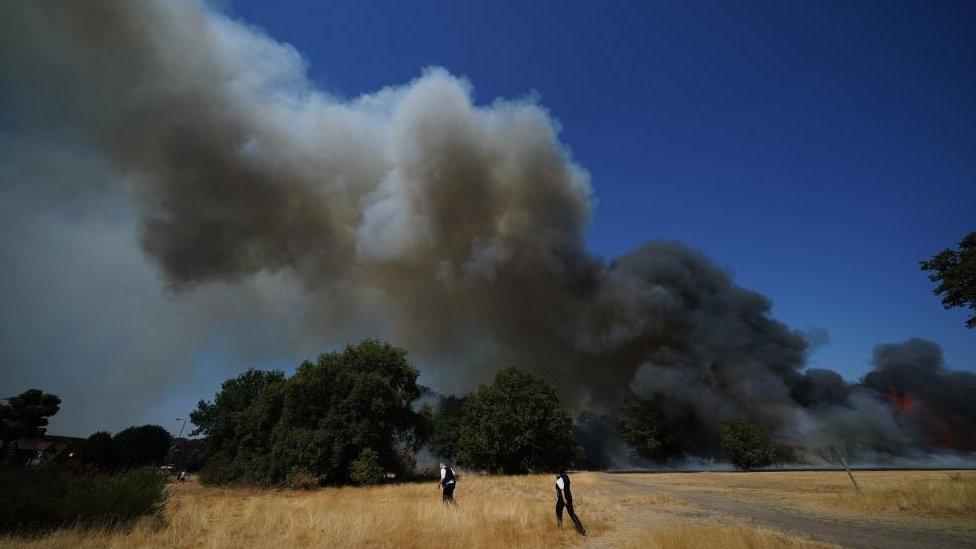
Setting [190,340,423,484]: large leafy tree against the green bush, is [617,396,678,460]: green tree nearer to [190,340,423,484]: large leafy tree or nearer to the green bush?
[190,340,423,484]: large leafy tree

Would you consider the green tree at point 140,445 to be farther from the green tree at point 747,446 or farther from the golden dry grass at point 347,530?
the green tree at point 747,446

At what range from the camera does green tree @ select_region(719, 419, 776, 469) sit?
37969 millimetres

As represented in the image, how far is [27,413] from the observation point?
39500 millimetres

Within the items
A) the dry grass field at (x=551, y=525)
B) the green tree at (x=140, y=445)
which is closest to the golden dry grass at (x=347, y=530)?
the dry grass field at (x=551, y=525)

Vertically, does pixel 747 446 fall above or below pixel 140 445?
below

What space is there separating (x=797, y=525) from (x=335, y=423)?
82.7ft

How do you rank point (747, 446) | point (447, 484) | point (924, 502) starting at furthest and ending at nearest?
1. point (747, 446)
2. point (447, 484)
3. point (924, 502)

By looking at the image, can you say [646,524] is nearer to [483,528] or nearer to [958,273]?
[483,528]

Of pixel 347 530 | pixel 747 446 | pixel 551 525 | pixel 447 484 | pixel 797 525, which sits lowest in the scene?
pixel 797 525

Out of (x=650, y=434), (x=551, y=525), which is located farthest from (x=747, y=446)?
(x=551, y=525)

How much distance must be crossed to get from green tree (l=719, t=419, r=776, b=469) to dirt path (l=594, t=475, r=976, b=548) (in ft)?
89.5

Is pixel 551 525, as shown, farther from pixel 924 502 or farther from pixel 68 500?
pixel 924 502

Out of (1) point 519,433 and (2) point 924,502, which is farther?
(1) point 519,433

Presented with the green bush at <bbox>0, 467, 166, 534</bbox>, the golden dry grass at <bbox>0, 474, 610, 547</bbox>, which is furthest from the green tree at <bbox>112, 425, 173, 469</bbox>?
the golden dry grass at <bbox>0, 474, 610, 547</bbox>
